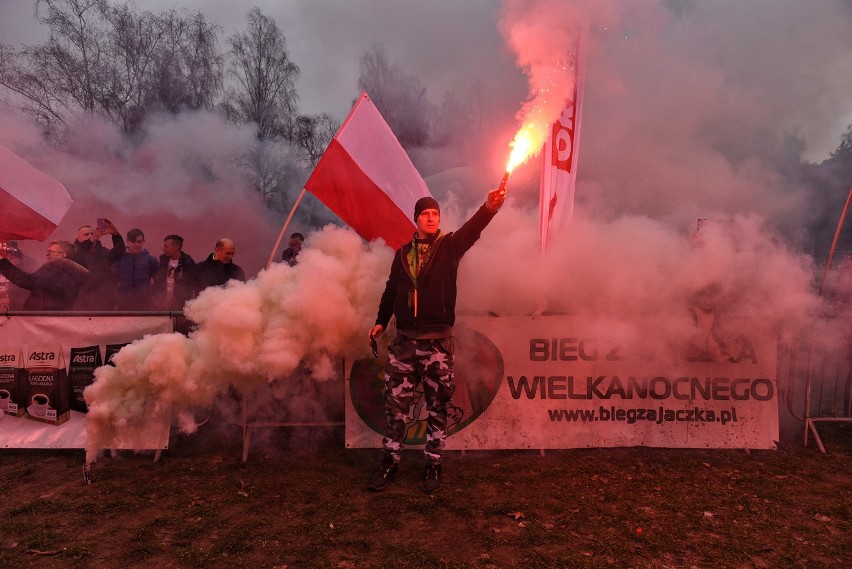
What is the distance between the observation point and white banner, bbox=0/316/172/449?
4.86 metres

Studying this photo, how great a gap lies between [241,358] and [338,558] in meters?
1.93

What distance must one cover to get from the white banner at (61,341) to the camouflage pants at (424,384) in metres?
2.23

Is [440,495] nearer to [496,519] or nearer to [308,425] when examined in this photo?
[496,519]

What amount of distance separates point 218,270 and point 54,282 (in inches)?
71.4

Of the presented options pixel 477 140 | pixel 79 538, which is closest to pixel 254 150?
pixel 477 140

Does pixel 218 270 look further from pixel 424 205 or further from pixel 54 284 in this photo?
pixel 424 205

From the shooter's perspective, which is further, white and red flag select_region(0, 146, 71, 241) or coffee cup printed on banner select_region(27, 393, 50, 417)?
white and red flag select_region(0, 146, 71, 241)

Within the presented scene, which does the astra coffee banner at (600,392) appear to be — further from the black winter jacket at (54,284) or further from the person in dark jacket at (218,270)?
the black winter jacket at (54,284)

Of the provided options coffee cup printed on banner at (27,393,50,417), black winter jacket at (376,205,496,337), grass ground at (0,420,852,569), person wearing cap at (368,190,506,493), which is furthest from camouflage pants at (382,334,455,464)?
coffee cup printed on banner at (27,393,50,417)

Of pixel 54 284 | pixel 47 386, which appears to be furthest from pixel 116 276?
pixel 47 386

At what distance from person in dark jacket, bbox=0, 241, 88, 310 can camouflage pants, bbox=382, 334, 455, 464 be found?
4.48 metres

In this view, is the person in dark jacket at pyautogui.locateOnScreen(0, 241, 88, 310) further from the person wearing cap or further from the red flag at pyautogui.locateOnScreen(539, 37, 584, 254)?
the red flag at pyautogui.locateOnScreen(539, 37, 584, 254)

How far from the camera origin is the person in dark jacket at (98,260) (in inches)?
261

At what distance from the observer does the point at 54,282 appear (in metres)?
6.00
